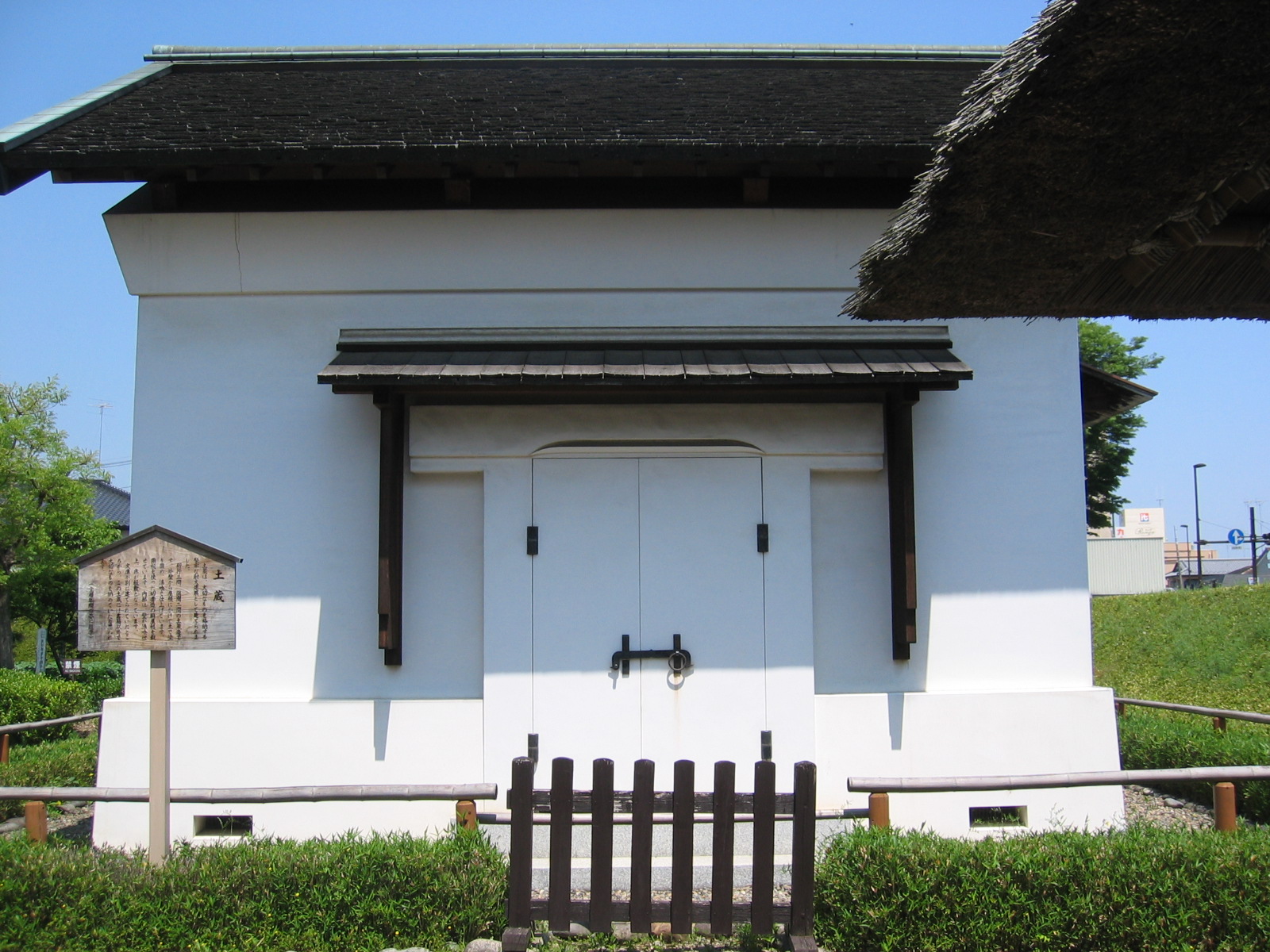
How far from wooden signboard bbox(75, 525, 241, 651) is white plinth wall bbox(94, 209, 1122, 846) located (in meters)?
2.17

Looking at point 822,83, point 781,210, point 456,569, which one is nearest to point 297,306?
point 456,569

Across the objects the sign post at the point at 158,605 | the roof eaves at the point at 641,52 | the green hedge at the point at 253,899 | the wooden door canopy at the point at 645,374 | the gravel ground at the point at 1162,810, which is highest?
the roof eaves at the point at 641,52

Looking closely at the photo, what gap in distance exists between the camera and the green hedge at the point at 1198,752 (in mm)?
7656

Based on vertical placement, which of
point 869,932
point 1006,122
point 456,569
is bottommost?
point 869,932

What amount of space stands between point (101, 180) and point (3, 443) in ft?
46.2

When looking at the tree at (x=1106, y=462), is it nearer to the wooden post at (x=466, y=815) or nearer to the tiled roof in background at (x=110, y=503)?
the wooden post at (x=466, y=815)

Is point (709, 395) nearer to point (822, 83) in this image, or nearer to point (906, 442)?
point (906, 442)

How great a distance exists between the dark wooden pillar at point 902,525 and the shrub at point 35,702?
10511 millimetres

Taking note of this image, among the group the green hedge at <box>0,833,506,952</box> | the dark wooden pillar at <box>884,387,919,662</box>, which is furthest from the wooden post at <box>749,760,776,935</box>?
the dark wooden pillar at <box>884,387,919,662</box>

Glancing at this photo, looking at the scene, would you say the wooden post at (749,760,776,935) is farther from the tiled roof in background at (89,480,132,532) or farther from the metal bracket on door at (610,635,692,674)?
the tiled roof in background at (89,480,132,532)

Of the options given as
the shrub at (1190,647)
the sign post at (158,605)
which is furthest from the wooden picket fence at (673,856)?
the shrub at (1190,647)

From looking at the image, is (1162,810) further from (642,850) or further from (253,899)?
(253,899)

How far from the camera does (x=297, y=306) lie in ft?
25.2

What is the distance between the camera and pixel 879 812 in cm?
529
